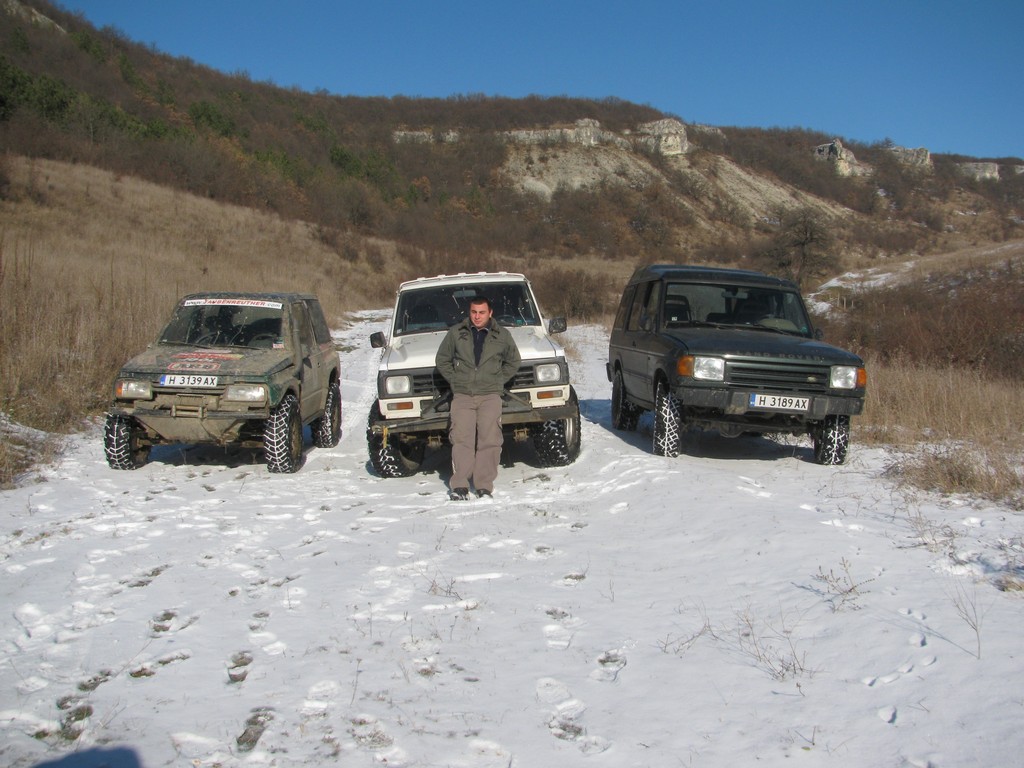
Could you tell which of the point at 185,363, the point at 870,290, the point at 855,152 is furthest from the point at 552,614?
the point at 855,152

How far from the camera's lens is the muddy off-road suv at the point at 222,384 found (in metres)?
7.24

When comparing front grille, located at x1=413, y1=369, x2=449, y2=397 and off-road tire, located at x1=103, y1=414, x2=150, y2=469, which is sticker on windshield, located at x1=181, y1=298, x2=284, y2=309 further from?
front grille, located at x1=413, y1=369, x2=449, y2=397

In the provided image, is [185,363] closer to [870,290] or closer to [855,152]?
[870,290]

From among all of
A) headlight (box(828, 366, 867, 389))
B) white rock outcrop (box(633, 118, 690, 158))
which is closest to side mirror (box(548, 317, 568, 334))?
headlight (box(828, 366, 867, 389))

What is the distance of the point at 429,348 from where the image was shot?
7.32m

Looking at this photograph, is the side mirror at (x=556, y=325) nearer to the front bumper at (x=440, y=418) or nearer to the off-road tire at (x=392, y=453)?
the front bumper at (x=440, y=418)

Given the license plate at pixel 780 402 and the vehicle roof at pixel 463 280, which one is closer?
the license plate at pixel 780 402

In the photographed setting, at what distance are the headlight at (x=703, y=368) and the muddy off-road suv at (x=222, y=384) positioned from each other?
3837 mm

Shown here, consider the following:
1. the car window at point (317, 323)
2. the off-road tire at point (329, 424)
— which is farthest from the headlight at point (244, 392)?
the car window at point (317, 323)

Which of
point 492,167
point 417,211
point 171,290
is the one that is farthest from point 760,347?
point 492,167

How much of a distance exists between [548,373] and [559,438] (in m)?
0.68

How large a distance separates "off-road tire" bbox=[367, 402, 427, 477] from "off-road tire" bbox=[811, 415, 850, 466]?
3.86 meters

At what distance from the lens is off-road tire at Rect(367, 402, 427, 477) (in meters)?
7.14

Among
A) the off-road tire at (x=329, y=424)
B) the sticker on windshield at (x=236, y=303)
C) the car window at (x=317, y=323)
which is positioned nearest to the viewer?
the sticker on windshield at (x=236, y=303)
